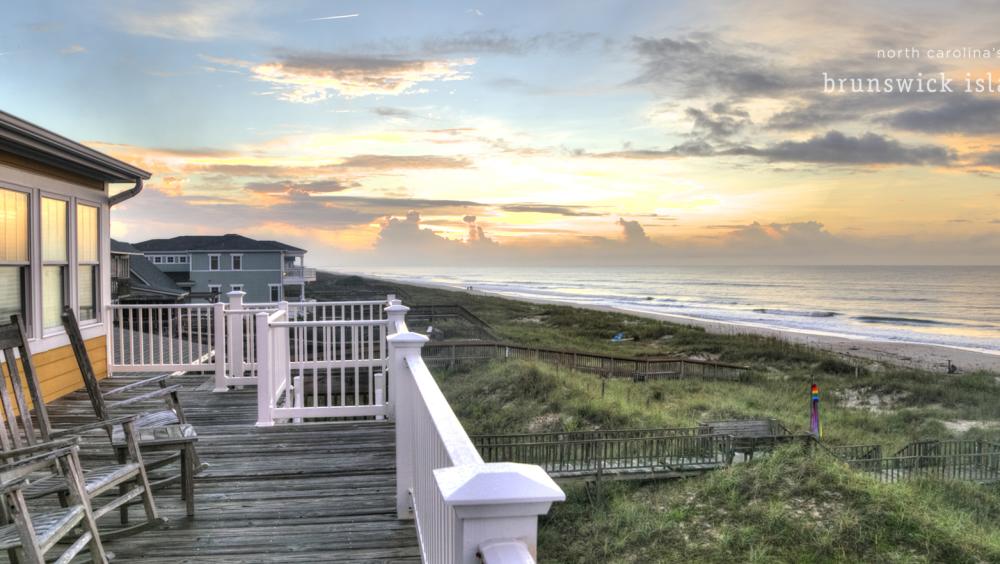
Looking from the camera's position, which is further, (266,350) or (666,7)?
(666,7)

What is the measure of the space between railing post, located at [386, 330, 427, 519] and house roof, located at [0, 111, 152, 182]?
152 inches

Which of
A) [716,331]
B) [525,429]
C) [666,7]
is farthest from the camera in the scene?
[716,331]

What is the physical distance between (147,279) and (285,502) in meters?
31.3

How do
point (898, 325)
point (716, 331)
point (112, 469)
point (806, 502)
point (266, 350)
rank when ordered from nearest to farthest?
point (112, 469), point (266, 350), point (806, 502), point (716, 331), point (898, 325)

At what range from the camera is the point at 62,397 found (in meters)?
6.65

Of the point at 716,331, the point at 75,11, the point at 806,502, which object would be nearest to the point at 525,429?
the point at 806,502

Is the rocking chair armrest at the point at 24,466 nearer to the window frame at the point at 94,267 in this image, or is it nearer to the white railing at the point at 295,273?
the window frame at the point at 94,267

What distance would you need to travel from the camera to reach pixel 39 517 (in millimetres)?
2580

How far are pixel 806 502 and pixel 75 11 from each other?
582 inches

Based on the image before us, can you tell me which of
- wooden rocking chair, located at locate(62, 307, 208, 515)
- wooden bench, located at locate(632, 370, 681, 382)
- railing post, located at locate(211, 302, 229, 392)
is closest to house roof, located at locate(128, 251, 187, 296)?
wooden bench, located at locate(632, 370, 681, 382)

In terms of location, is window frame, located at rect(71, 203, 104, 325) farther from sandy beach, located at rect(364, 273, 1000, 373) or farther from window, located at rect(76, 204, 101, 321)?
sandy beach, located at rect(364, 273, 1000, 373)

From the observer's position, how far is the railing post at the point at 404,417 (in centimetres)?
319

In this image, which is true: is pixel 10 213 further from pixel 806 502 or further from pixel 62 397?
pixel 806 502

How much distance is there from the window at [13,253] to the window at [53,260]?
0.29 meters
